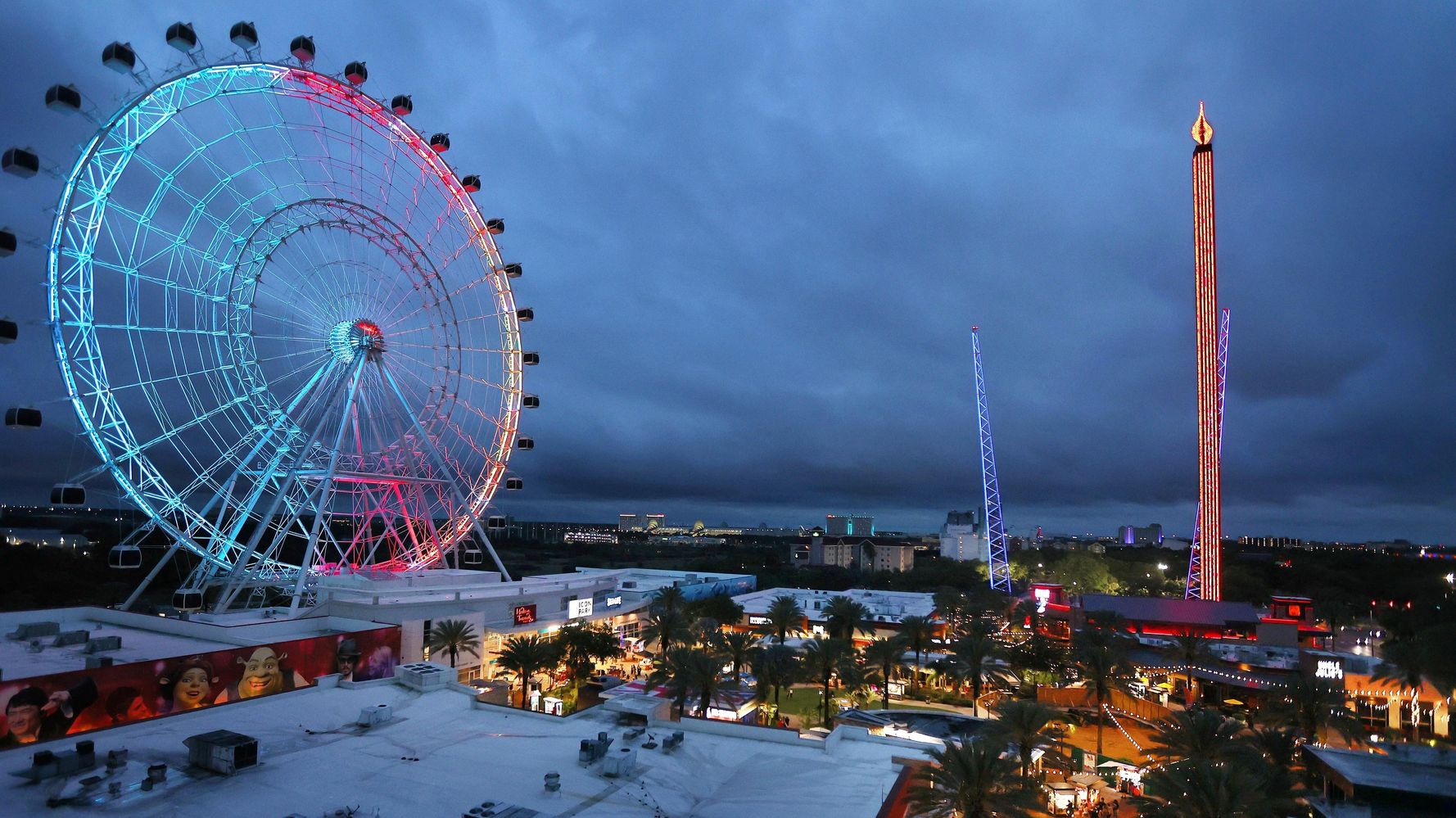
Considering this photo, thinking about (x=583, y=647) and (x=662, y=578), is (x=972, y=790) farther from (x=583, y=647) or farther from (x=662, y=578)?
(x=662, y=578)

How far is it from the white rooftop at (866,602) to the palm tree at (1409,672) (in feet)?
116

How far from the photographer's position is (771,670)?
43844 mm

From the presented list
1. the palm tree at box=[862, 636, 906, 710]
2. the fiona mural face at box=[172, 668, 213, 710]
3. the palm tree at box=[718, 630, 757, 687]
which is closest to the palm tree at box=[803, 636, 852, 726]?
the palm tree at box=[718, 630, 757, 687]

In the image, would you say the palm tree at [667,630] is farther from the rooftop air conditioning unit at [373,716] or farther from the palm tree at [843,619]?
the rooftop air conditioning unit at [373,716]

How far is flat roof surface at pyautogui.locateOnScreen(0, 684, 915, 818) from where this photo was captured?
20406 millimetres

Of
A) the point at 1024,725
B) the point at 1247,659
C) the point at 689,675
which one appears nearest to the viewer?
the point at 1024,725

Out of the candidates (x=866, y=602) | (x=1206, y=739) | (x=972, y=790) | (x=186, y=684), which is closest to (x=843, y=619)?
(x=866, y=602)

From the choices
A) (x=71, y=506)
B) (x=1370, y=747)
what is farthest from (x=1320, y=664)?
(x=71, y=506)

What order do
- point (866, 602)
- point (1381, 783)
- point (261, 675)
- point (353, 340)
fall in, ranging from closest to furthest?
point (1381, 783) → point (261, 675) → point (353, 340) → point (866, 602)

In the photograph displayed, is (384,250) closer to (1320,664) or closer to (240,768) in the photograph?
(240,768)

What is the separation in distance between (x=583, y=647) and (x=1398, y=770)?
42.0 meters

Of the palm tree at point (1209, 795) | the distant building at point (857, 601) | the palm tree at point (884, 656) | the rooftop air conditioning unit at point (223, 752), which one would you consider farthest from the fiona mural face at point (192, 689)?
the distant building at point (857, 601)

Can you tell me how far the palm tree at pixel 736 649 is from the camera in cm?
4544

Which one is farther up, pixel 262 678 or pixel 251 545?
pixel 251 545
